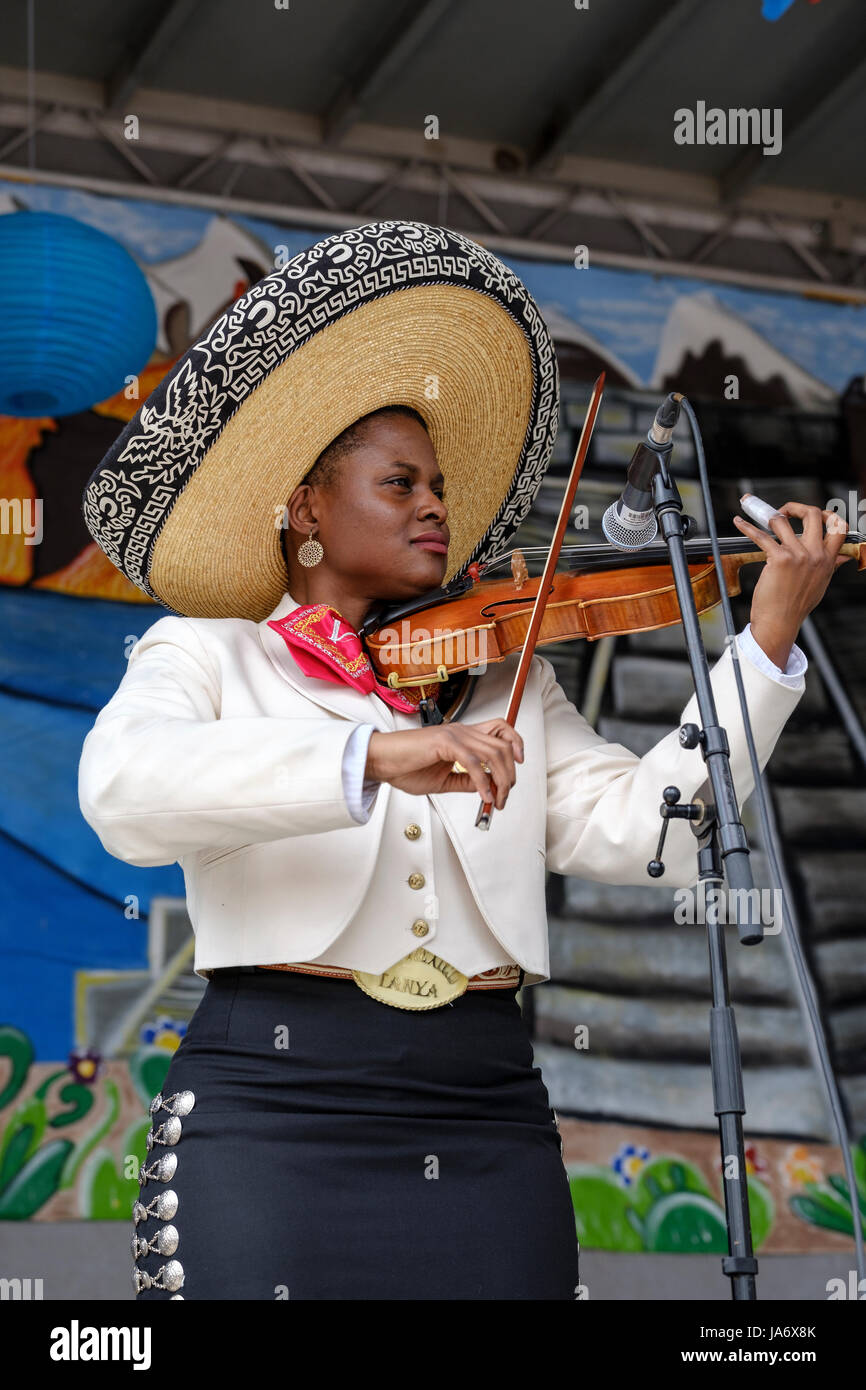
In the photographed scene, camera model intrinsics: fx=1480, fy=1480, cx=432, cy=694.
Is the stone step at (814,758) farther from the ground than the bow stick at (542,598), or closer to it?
farther from the ground

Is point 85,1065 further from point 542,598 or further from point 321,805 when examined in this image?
point 542,598

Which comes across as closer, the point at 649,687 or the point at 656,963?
the point at 656,963

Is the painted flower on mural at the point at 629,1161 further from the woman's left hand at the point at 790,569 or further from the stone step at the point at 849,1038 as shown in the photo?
the woman's left hand at the point at 790,569

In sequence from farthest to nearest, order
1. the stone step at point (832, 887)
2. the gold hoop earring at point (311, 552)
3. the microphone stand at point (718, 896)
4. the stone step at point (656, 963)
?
the stone step at point (832, 887)
the stone step at point (656, 963)
the gold hoop earring at point (311, 552)
the microphone stand at point (718, 896)

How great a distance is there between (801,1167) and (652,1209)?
574 mm

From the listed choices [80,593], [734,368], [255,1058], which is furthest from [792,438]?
[255,1058]

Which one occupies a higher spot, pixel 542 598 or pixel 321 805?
pixel 542 598

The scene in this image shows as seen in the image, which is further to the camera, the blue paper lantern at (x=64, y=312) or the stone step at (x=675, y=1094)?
the stone step at (x=675, y=1094)

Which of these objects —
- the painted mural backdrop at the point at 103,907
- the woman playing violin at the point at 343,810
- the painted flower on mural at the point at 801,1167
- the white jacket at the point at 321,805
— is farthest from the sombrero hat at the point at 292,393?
the painted flower on mural at the point at 801,1167

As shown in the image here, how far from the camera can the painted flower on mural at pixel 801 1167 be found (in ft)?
17.0

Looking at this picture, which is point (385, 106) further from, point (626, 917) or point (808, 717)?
point (626, 917)

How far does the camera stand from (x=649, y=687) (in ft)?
17.9

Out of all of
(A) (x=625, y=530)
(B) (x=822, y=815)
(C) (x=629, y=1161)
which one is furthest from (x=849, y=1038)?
(A) (x=625, y=530)

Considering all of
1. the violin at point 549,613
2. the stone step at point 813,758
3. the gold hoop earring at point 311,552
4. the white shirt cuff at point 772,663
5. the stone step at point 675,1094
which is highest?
the stone step at point 813,758
